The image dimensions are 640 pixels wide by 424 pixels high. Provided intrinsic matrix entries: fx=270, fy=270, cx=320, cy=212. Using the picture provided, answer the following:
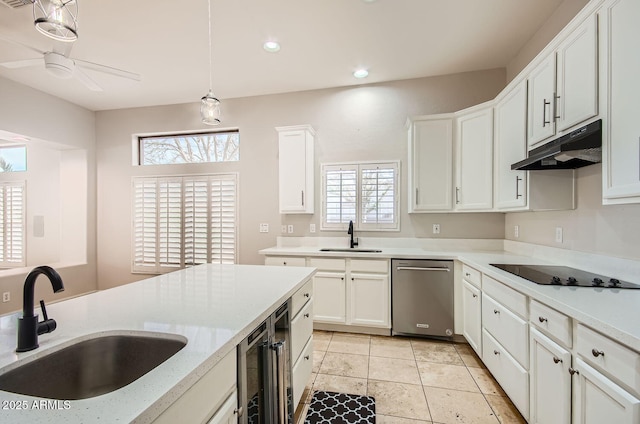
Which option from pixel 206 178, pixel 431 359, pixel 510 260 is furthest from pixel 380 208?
pixel 206 178

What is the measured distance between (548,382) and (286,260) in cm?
244

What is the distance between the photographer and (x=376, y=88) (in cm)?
356

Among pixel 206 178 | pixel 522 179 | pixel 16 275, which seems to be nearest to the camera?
pixel 522 179

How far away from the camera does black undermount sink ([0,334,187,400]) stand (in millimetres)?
863

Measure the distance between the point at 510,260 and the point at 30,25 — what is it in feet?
16.3

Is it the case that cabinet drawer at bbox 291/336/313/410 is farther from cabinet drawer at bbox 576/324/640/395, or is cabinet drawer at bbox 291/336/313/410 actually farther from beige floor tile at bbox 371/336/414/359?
cabinet drawer at bbox 576/324/640/395

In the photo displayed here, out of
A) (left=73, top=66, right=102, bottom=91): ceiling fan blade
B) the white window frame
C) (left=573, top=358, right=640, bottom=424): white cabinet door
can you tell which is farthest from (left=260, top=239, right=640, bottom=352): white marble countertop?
(left=73, top=66, right=102, bottom=91): ceiling fan blade

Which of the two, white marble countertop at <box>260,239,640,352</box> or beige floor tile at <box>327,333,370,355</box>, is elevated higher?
white marble countertop at <box>260,239,640,352</box>

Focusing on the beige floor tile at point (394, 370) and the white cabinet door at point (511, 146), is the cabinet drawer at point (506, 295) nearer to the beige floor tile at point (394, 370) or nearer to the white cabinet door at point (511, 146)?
the white cabinet door at point (511, 146)

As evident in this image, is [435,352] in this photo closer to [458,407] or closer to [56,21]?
[458,407]

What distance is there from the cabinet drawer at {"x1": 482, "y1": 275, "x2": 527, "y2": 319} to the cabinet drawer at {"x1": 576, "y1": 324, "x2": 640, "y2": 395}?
1.50 ft

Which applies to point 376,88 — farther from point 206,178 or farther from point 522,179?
point 206,178

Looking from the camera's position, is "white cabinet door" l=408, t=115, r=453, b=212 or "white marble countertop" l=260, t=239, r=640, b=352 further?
"white cabinet door" l=408, t=115, r=453, b=212

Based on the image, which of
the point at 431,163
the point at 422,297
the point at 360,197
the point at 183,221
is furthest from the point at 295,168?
the point at 422,297
